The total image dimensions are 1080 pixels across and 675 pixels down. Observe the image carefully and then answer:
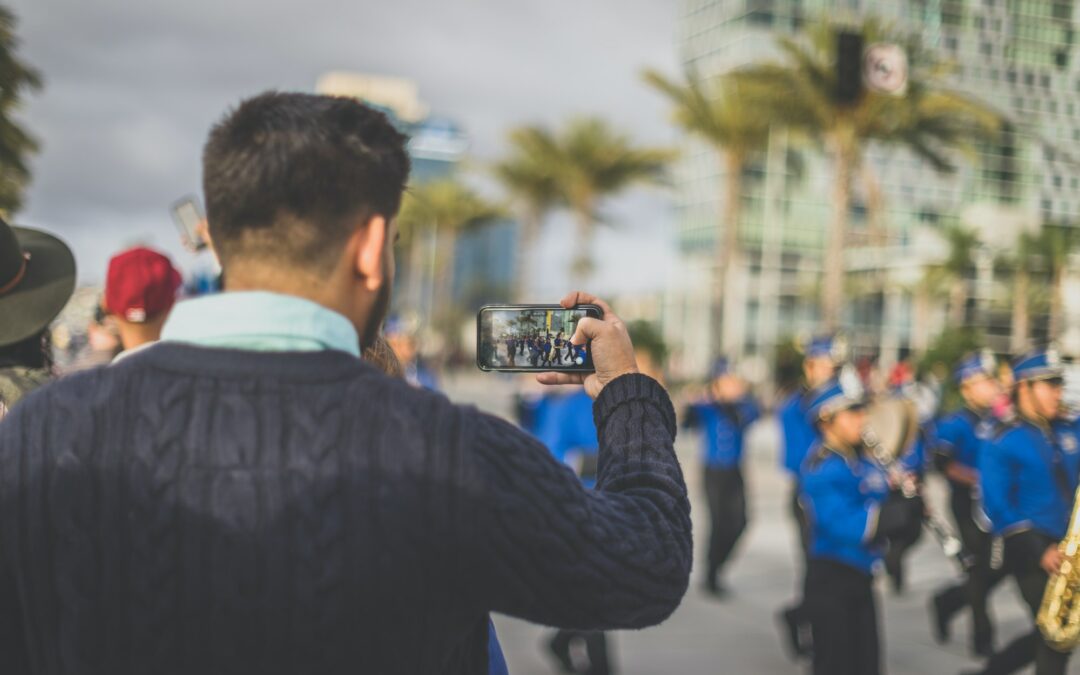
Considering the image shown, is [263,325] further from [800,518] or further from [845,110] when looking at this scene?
[845,110]

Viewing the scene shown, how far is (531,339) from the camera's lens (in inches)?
67.7

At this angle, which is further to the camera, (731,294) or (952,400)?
(731,294)

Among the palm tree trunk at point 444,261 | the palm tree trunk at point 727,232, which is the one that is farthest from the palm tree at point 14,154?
the palm tree trunk at point 444,261

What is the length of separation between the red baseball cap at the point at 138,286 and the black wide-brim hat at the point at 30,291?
1.77 ft

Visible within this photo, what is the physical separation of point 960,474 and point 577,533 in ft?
25.3

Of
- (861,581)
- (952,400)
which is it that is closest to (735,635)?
(861,581)

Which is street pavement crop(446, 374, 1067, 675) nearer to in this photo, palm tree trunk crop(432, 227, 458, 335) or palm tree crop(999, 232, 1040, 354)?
palm tree crop(999, 232, 1040, 354)

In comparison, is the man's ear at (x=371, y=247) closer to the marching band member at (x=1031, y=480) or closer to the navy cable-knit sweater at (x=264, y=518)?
the navy cable-knit sweater at (x=264, y=518)

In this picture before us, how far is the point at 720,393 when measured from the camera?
9.21 meters

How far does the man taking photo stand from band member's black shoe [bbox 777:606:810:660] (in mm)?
5557

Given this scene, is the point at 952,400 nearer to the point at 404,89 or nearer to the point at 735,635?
the point at 735,635

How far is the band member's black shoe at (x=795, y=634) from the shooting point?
653 centimetres

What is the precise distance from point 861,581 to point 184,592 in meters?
4.43

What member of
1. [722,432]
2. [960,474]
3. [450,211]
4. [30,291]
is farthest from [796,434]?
[450,211]
